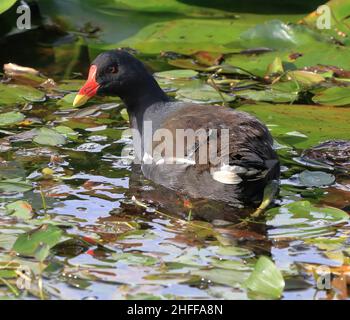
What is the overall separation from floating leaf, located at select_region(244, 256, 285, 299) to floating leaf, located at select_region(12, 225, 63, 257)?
0.94 m

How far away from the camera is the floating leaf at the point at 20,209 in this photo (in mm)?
4836

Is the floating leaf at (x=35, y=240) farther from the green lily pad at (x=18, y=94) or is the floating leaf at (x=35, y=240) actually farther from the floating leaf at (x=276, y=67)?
the floating leaf at (x=276, y=67)

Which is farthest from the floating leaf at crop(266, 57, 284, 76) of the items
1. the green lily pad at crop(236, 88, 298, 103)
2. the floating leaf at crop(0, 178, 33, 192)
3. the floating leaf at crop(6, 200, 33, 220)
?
the floating leaf at crop(6, 200, 33, 220)

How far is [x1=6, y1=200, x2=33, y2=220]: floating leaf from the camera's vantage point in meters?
4.84

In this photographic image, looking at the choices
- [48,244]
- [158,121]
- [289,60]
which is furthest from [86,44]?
[48,244]

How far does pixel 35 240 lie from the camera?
171 inches

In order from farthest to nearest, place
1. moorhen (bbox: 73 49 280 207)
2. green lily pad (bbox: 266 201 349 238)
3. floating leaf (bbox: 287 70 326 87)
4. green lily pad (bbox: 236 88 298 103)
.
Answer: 1. floating leaf (bbox: 287 70 326 87)
2. green lily pad (bbox: 236 88 298 103)
3. moorhen (bbox: 73 49 280 207)
4. green lily pad (bbox: 266 201 349 238)

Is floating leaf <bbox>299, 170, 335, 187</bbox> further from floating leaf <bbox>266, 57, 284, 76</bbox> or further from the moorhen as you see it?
floating leaf <bbox>266, 57, 284, 76</bbox>

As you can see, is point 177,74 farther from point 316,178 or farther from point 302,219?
point 302,219

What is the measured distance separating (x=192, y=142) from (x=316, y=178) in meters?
0.79

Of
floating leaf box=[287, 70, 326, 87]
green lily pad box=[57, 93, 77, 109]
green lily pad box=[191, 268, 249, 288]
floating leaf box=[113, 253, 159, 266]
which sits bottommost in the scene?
green lily pad box=[57, 93, 77, 109]

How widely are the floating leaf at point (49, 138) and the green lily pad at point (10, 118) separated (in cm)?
33

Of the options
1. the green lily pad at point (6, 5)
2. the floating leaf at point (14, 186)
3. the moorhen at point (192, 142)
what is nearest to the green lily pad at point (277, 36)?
the moorhen at point (192, 142)

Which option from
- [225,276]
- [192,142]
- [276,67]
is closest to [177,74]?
[276,67]
